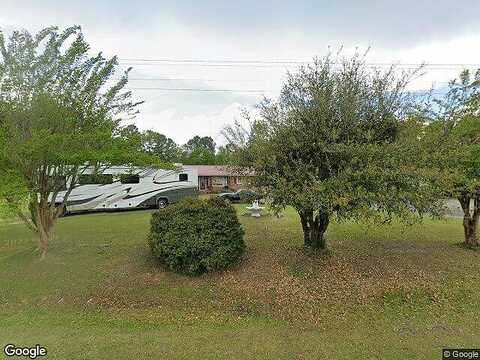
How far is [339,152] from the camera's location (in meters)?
5.01

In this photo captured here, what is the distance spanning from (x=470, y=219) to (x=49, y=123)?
9.98 m

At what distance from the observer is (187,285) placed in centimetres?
509

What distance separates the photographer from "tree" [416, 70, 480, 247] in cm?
541

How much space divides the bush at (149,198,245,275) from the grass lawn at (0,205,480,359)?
267 mm

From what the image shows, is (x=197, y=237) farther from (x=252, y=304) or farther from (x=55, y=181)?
(x=55, y=181)

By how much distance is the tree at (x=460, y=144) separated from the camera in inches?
213

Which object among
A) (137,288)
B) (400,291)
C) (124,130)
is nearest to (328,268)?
(400,291)

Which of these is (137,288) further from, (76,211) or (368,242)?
(76,211)

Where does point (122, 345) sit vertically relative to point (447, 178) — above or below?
below

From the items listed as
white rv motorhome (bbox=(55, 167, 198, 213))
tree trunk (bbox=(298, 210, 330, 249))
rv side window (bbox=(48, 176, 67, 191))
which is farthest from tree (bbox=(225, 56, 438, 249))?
white rv motorhome (bbox=(55, 167, 198, 213))

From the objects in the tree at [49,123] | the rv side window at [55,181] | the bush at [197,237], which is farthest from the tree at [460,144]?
the rv side window at [55,181]

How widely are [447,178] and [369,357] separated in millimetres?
3347

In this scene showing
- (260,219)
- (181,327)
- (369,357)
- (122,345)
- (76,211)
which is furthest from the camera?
Answer: (76,211)

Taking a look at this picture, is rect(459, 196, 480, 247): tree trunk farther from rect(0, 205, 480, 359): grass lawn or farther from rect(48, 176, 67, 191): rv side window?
rect(48, 176, 67, 191): rv side window
